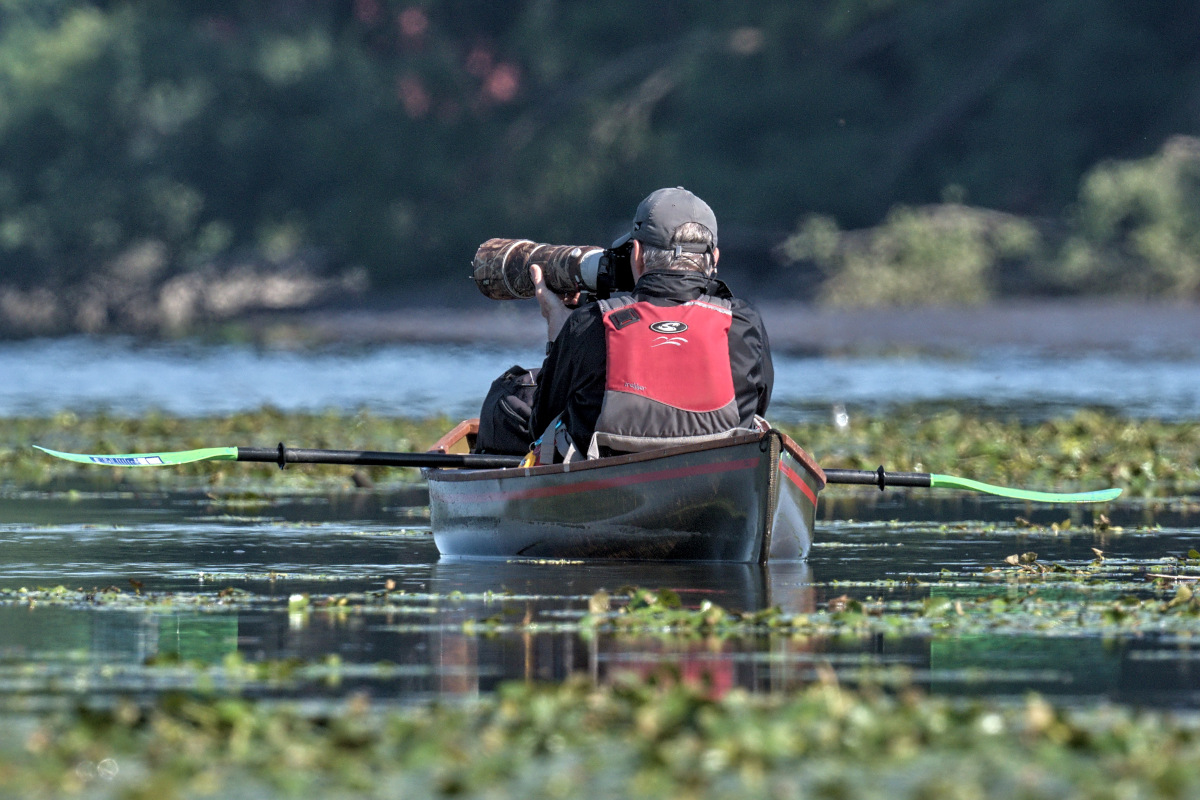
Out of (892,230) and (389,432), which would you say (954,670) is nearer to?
(389,432)

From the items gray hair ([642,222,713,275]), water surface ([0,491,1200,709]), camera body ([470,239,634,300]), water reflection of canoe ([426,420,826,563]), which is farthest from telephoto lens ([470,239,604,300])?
water surface ([0,491,1200,709])

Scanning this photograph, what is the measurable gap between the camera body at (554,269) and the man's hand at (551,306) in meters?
0.05

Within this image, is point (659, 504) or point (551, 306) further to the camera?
point (551, 306)

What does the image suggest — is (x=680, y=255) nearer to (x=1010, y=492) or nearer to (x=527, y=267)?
(x=527, y=267)

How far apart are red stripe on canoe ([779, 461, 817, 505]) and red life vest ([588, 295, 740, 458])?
0.34m

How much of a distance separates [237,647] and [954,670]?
2.42 m

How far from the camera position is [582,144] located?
5359 centimetres

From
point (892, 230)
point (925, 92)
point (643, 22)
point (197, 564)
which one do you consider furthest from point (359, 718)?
point (643, 22)

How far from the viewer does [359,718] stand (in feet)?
21.1

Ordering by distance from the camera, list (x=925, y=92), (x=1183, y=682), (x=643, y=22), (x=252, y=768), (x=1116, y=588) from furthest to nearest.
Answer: (x=643, y=22) → (x=925, y=92) → (x=1116, y=588) → (x=1183, y=682) → (x=252, y=768)

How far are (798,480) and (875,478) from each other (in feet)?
2.89

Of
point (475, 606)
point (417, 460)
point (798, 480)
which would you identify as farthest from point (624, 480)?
point (417, 460)

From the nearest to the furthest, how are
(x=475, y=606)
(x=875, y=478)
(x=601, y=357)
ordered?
1. (x=475, y=606)
2. (x=601, y=357)
3. (x=875, y=478)

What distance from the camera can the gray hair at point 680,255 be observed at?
421 inches
